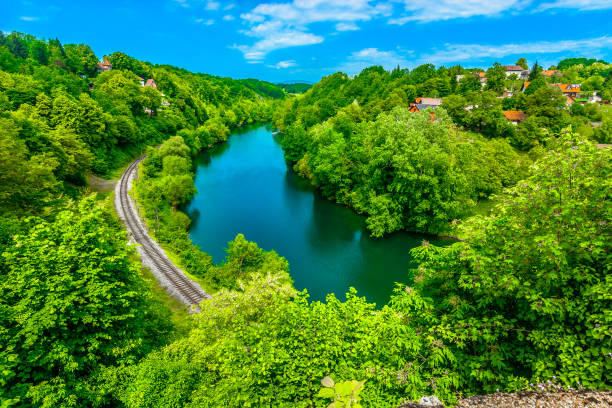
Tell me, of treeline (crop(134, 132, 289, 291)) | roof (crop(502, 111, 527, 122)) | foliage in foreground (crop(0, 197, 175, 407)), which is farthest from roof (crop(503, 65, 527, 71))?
foliage in foreground (crop(0, 197, 175, 407))

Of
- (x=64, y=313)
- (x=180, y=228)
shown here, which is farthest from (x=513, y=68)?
(x=64, y=313)

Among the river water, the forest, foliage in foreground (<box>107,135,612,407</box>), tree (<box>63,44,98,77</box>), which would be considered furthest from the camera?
tree (<box>63,44,98,77</box>)

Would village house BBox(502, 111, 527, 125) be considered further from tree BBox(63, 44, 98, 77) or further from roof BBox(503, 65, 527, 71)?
tree BBox(63, 44, 98, 77)

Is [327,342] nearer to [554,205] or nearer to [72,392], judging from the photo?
[554,205]

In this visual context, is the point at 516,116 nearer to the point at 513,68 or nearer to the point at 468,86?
the point at 468,86

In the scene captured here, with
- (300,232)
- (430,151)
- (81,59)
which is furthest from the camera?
(81,59)

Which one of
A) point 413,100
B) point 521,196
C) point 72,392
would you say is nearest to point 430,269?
point 521,196
